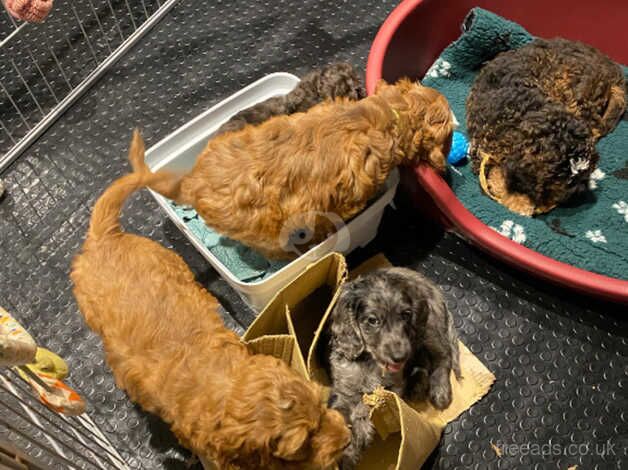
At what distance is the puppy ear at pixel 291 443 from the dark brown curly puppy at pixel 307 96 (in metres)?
1.07

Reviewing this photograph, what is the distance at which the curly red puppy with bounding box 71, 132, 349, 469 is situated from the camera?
1146mm

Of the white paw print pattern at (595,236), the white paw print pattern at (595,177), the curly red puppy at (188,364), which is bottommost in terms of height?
the white paw print pattern at (595,236)

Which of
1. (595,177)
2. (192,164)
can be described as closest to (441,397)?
(595,177)

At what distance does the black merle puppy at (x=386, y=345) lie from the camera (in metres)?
1.47

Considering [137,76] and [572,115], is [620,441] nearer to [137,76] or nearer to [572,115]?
[572,115]

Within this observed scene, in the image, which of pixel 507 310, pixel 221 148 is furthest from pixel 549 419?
pixel 221 148

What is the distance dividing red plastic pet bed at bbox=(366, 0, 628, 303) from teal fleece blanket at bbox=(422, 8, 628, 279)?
0.11m

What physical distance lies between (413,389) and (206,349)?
2.39ft

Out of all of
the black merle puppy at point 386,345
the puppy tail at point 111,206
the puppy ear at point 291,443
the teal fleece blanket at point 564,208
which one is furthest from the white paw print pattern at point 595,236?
the puppy tail at point 111,206

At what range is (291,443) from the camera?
113 centimetres

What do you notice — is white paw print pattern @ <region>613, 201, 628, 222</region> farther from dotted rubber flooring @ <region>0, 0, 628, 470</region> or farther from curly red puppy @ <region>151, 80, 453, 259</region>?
curly red puppy @ <region>151, 80, 453, 259</region>

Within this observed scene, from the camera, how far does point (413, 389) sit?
1.72 metres

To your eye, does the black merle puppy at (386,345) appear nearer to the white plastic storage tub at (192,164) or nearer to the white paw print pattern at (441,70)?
the white plastic storage tub at (192,164)

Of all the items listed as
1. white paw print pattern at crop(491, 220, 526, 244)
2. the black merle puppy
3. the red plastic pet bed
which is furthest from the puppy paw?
white paw print pattern at crop(491, 220, 526, 244)
